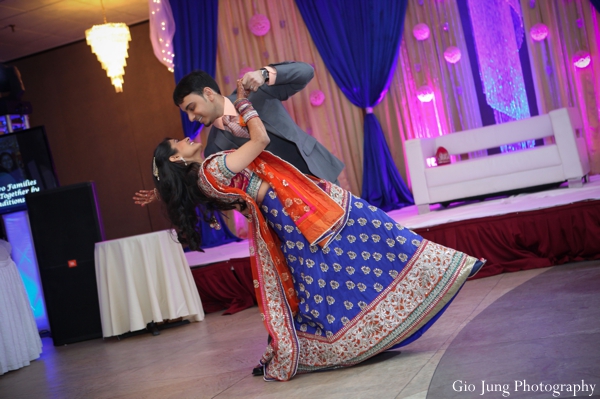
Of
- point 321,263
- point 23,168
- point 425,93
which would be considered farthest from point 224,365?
point 425,93

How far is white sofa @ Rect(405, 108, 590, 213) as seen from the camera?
5141 mm

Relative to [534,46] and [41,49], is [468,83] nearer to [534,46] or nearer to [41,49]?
[534,46]

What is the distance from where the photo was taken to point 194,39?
24.2ft

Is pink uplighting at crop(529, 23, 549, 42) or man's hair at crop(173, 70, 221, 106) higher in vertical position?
pink uplighting at crop(529, 23, 549, 42)

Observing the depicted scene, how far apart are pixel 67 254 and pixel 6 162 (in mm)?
1301

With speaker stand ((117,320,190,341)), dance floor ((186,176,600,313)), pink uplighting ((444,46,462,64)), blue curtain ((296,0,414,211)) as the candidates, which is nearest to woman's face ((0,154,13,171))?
speaker stand ((117,320,190,341))

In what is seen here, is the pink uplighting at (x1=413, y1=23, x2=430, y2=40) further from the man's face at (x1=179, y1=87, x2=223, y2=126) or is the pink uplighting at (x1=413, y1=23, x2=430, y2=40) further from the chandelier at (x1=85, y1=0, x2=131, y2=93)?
the man's face at (x1=179, y1=87, x2=223, y2=126)

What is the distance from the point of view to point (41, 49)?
8.28m

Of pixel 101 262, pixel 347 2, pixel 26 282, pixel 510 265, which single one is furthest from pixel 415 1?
pixel 26 282

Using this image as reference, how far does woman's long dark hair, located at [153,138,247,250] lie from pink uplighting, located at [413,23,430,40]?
16.1 ft

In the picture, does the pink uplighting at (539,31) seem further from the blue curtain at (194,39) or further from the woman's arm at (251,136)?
the woman's arm at (251,136)

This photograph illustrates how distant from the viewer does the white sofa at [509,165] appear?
514cm

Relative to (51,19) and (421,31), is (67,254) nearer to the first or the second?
(51,19)

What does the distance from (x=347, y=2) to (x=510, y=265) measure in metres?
4.14
